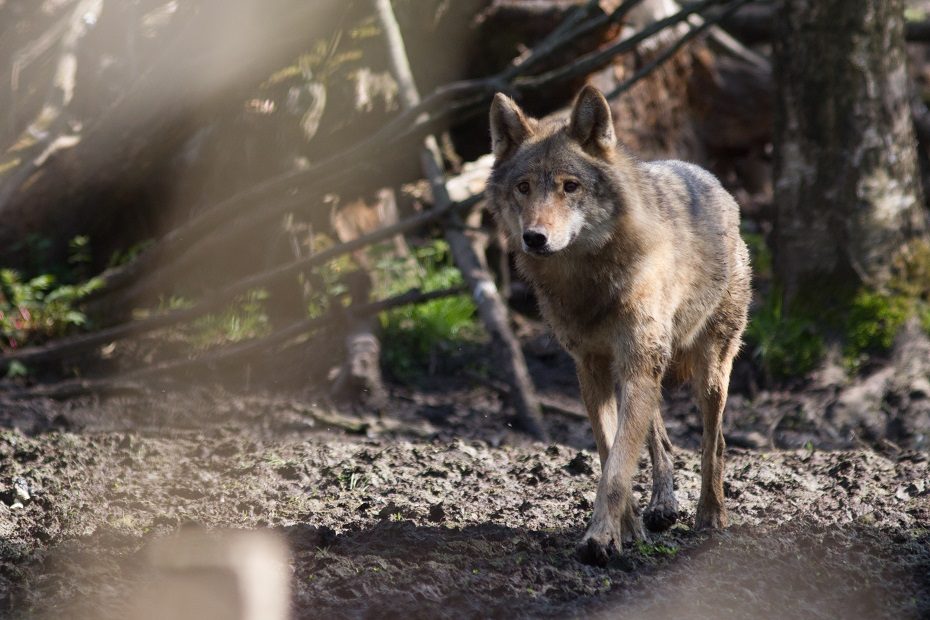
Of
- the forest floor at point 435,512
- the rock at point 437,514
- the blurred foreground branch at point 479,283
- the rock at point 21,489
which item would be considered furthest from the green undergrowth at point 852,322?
the rock at point 21,489

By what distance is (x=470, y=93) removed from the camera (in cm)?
819

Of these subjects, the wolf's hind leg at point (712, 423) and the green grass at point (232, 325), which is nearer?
the wolf's hind leg at point (712, 423)

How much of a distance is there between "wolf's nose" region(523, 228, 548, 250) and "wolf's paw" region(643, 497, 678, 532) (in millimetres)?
1632

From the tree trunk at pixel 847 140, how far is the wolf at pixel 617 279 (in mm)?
2555

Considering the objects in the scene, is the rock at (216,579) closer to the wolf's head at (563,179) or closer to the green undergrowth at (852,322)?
the wolf's head at (563,179)

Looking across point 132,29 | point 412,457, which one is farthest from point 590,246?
point 132,29

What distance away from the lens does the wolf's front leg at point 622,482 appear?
4.25 metres

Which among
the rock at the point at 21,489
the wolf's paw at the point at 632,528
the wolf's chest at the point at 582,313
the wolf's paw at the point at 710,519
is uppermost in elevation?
the wolf's chest at the point at 582,313

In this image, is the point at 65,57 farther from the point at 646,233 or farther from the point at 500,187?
the point at 646,233

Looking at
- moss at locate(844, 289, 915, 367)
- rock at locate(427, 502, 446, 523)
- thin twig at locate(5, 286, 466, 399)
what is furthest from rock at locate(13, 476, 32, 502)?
moss at locate(844, 289, 915, 367)

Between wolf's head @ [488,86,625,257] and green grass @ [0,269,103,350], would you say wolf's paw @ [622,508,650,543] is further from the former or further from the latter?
green grass @ [0,269,103,350]

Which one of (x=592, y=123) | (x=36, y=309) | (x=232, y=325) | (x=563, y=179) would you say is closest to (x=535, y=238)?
(x=563, y=179)

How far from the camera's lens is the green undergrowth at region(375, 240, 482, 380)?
856 cm

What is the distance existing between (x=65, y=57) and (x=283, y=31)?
2.43m
